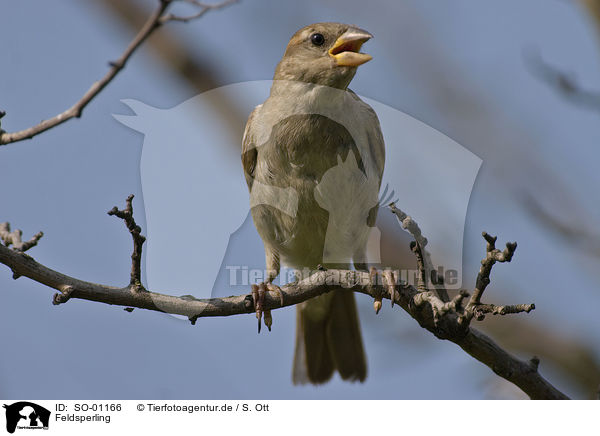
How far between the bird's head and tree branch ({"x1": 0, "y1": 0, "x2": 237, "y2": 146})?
1938mm

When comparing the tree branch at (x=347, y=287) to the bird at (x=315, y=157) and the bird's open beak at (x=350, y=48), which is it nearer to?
the bird at (x=315, y=157)

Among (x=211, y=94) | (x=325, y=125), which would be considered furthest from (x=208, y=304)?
(x=211, y=94)

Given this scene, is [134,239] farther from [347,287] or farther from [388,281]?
[388,281]

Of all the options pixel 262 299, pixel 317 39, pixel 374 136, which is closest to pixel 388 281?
pixel 262 299

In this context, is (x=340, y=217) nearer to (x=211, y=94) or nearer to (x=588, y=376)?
(x=588, y=376)

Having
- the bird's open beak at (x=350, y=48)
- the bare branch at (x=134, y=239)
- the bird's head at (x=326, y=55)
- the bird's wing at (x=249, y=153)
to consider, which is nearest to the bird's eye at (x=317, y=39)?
the bird's head at (x=326, y=55)

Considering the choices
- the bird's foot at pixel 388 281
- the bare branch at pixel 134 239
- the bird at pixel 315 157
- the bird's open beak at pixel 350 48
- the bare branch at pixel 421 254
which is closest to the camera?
the bare branch at pixel 134 239

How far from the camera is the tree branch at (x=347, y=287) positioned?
3.12 meters

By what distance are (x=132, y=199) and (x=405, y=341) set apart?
336cm

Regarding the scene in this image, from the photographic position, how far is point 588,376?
5070 mm

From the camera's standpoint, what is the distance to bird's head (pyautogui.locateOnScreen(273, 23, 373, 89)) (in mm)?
4562

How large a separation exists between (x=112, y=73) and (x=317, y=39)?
261 cm

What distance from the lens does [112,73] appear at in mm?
2359
